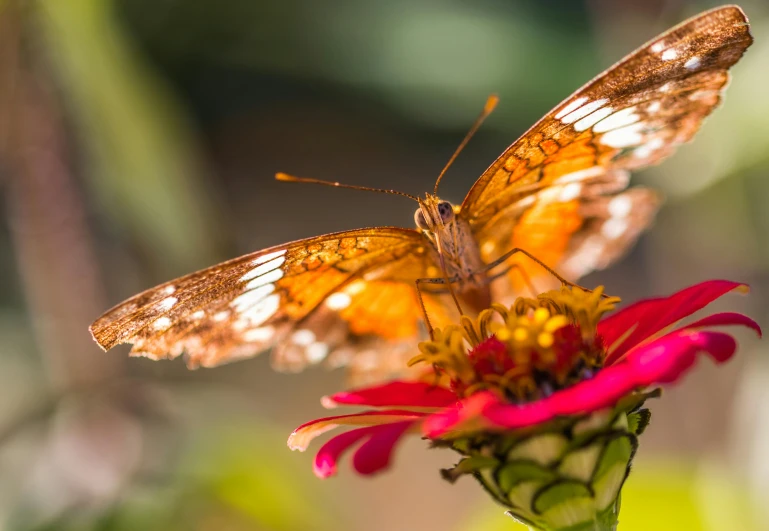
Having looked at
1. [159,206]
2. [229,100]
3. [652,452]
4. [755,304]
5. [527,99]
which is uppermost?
[229,100]

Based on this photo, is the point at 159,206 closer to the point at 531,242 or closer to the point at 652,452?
the point at 531,242

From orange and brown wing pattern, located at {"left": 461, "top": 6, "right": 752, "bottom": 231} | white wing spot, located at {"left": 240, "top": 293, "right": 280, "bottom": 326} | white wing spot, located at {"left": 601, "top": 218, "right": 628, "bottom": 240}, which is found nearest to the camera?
orange and brown wing pattern, located at {"left": 461, "top": 6, "right": 752, "bottom": 231}

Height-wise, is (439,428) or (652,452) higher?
(652,452)

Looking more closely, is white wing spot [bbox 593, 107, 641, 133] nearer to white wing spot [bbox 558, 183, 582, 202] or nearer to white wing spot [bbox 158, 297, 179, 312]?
white wing spot [bbox 558, 183, 582, 202]

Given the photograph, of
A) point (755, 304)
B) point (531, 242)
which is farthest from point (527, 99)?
point (531, 242)

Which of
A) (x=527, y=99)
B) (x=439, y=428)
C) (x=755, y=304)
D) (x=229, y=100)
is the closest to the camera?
(x=439, y=428)

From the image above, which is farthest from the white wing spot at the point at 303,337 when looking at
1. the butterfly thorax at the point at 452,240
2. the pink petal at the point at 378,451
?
the pink petal at the point at 378,451

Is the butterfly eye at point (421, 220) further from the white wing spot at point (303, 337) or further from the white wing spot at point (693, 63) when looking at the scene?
the white wing spot at point (693, 63)

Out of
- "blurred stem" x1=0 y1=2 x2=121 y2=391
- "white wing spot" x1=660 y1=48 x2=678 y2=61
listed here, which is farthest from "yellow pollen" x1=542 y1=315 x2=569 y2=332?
"blurred stem" x1=0 y1=2 x2=121 y2=391
